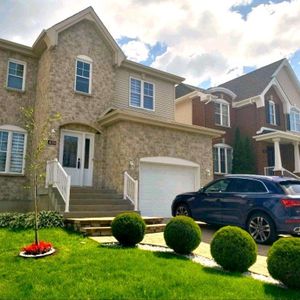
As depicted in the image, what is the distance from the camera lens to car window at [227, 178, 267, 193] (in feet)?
29.4

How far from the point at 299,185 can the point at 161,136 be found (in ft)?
23.0

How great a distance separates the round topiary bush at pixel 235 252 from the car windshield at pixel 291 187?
10.9 ft

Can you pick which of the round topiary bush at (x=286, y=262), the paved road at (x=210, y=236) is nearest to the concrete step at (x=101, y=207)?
the paved road at (x=210, y=236)

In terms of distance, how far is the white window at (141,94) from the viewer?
17.2 m

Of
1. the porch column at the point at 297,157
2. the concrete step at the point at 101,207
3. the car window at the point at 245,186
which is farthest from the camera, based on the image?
the porch column at the point at 297,157

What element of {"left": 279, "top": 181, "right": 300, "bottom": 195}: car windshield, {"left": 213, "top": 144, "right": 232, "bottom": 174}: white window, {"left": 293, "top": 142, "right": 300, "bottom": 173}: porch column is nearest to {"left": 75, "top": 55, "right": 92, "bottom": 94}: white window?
{"left": 279, "top": 181, "right": 300, "bottom": 195}: car windshield

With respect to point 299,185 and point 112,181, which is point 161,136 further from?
point 299,185

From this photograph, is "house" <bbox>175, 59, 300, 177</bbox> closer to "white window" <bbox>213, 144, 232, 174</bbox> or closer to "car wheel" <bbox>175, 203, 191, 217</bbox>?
"white window" <bbox>213, 144, 232, 174</bbox>

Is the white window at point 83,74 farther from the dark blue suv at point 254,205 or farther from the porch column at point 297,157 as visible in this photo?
the porch column at point 297,157

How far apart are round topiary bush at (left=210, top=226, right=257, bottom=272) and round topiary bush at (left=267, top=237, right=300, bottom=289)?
22.4 inches

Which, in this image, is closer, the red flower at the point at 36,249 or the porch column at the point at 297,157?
the red flower at the point at 36,249

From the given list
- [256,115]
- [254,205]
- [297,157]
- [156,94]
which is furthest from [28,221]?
[297,157]

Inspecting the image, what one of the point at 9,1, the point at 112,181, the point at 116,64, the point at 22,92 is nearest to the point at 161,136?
the point at 112,181

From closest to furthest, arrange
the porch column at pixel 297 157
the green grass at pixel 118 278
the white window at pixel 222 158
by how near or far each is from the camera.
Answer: the green grass at pixel 118 278, the white window at pixel 222 158, the porch column at pixel 297 157
